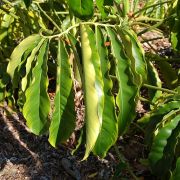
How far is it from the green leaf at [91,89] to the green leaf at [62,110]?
0.10 metres

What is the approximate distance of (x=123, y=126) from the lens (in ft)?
4.17

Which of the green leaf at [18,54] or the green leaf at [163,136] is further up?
the green leaf at [18,54]

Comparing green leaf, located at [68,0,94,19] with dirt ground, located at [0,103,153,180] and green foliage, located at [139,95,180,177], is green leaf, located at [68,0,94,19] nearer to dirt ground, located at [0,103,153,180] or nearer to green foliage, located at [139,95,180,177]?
green foliage, located at [139,95,180,177]

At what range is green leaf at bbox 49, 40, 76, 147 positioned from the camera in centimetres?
128

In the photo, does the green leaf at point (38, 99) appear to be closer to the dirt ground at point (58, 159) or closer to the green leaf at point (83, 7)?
the green leaf at point (83, 7)

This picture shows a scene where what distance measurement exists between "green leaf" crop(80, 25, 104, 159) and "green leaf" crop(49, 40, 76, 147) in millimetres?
101

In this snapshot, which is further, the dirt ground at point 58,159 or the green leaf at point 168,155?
the dirt ground at point 58,159

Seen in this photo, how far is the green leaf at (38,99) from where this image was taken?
4.33 feet

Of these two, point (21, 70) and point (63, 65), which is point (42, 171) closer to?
point (21, 70)

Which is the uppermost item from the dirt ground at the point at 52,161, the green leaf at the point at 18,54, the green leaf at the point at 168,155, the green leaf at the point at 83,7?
the green leaf at the point at 83,7

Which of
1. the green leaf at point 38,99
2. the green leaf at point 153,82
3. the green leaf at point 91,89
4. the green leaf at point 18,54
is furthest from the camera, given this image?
the green leaf at point 153,82

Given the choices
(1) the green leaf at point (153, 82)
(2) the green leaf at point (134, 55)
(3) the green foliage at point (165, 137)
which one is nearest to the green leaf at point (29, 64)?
(2) the green leaf at point (134, 55)

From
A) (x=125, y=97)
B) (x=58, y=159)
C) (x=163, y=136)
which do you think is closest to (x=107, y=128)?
(x=125, y=97)

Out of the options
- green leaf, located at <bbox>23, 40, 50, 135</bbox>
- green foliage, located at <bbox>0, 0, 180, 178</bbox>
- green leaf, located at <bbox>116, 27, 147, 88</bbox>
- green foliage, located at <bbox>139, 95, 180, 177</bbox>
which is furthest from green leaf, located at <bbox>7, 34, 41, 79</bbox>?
green foliage, located at <bbox>139, 95, 180, 177</bbox>
